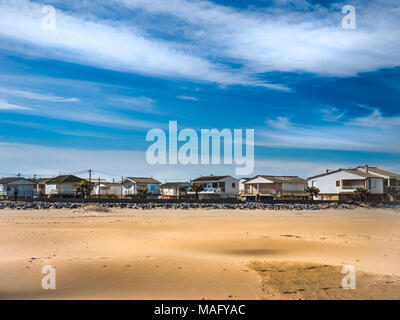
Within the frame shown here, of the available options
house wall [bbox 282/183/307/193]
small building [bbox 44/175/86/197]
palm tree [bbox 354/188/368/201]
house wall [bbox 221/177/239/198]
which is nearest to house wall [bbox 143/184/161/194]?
small building [bbox 44/175/86/197]

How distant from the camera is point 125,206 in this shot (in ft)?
150

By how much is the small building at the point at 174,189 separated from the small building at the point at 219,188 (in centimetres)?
750

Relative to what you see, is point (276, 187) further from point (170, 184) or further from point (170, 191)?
point (170, 184)

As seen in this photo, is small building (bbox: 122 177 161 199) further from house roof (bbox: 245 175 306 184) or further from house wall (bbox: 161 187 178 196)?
house roof (bbox: 245 175 306 184)

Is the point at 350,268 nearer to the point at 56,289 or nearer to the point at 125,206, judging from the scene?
the point at 56,289

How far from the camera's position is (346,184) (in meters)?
75.1

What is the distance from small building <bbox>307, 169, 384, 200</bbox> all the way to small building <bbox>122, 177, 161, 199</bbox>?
3459 cm

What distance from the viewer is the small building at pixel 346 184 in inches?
2852

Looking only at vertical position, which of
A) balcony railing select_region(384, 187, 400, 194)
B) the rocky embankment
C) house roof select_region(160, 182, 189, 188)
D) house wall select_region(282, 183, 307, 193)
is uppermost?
house roof select_region(160, 182, 189, 188)

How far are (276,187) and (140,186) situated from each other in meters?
29.0

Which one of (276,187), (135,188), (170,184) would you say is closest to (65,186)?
(135,188)

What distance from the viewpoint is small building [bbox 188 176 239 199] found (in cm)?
7650
